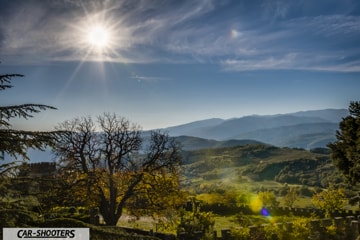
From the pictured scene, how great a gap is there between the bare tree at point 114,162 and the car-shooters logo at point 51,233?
42.0 ft

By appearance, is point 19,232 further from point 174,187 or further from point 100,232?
point 174,187

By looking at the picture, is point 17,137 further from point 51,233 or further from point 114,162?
point 114,162

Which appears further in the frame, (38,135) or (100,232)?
(100,232)

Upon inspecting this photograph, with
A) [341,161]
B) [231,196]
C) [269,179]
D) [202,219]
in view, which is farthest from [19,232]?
[269,179]

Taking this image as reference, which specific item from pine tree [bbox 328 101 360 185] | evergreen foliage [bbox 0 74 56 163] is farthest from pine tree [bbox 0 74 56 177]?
pine tree [bbox 328 101 360 185]

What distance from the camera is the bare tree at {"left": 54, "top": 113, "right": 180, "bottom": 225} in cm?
2428

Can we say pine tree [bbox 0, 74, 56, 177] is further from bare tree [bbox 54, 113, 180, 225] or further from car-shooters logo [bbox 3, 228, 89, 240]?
bare tree [bbox 54, 113, 180, 225]

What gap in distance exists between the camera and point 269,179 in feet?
518

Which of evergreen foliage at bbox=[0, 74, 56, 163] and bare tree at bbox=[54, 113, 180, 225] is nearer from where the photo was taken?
evergreen foliage at bbox=[0, 74, 56, 163]

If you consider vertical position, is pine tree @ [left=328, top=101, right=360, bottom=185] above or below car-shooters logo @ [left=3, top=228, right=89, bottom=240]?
above

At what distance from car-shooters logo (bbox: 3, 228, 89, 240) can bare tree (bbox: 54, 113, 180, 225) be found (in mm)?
12810

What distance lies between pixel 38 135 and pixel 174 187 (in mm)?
18651

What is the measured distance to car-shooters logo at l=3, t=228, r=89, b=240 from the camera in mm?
9348

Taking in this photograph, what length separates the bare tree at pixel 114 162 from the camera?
24281mm
